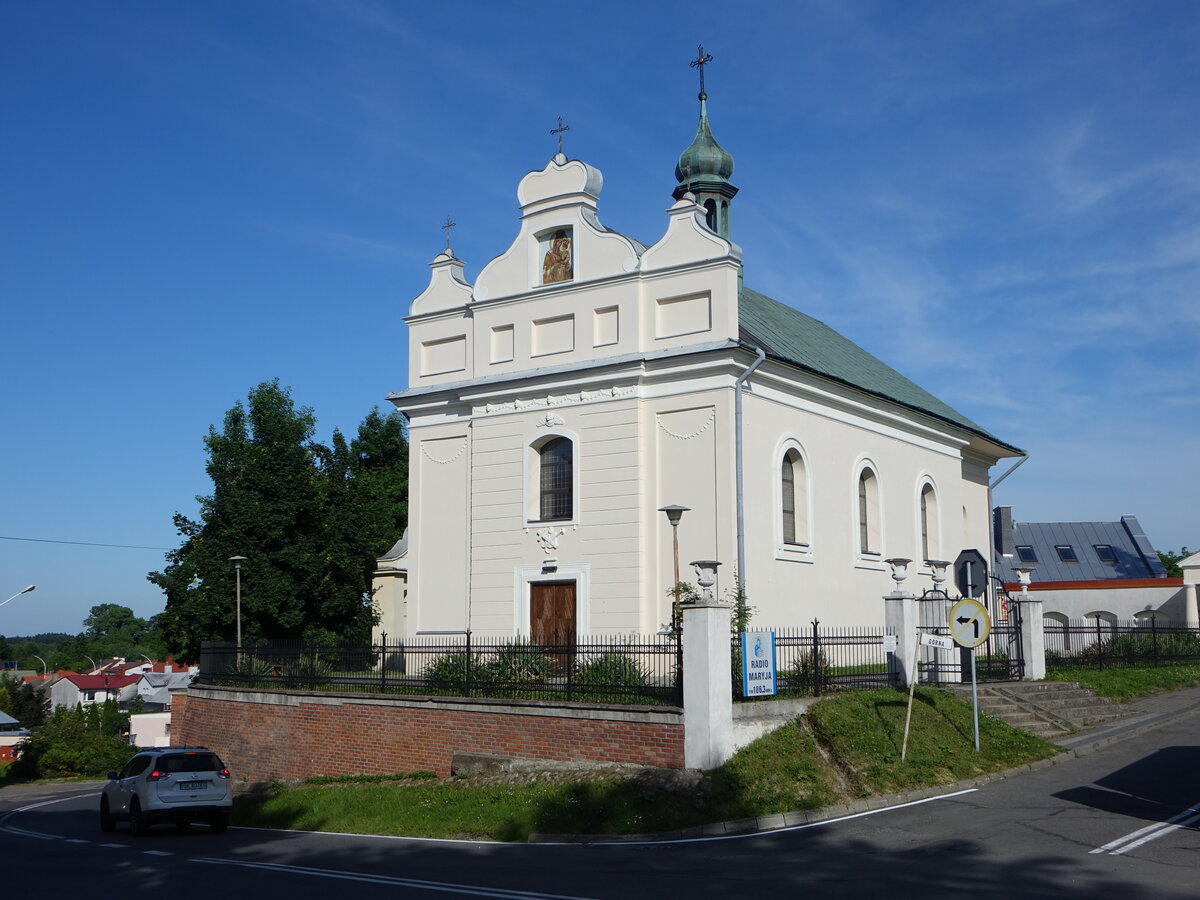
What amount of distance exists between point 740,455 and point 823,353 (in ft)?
24.0

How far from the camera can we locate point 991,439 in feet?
111

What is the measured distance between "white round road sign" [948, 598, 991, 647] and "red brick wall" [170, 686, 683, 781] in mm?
4548

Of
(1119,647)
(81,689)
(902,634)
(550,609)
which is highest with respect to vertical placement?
(550,609)

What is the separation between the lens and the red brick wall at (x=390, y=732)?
17047 mm

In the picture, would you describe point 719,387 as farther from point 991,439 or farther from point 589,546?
point 991,439

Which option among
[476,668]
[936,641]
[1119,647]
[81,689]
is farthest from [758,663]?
[81,689]

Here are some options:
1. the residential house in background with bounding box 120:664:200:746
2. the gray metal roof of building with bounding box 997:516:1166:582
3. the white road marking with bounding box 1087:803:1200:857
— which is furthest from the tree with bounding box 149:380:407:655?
the gray metal roof of building with bounding box 997:516:1166:582

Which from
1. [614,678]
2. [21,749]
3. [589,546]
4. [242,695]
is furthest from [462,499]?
[21,749]

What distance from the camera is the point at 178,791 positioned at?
18.0 metres

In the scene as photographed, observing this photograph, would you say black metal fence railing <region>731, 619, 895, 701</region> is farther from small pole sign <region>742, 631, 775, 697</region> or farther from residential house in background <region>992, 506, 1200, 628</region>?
residential house in background <region>992, 506, 1200, 628</region>

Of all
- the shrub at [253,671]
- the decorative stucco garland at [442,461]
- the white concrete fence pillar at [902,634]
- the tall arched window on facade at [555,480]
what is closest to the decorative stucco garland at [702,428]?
the tall arched window on facade at [555,480]

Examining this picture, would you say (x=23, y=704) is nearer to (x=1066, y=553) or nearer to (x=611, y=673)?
(x=1066, y=553)

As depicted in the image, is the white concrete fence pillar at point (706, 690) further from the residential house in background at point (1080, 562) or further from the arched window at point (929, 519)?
the residential house in background at point (1080, 562)

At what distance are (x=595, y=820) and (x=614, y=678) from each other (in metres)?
3.12
